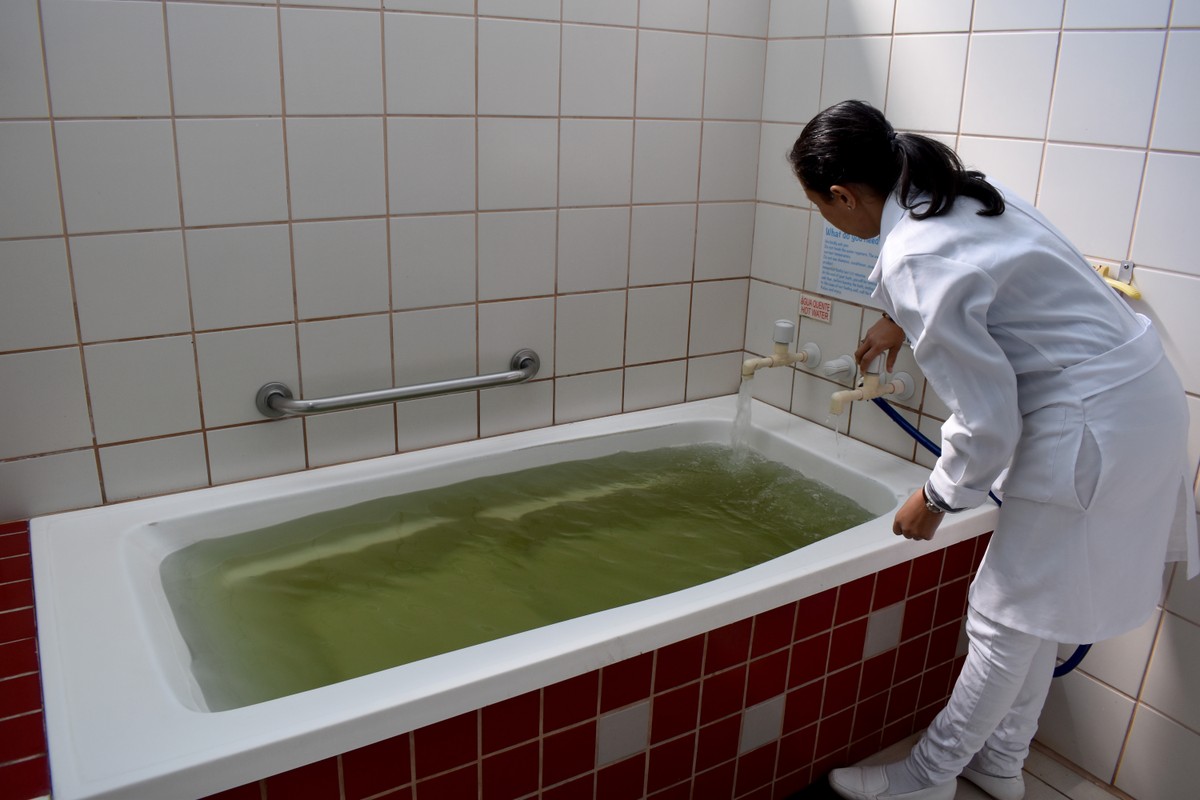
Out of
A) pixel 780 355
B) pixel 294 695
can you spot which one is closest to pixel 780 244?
pixel 780 355

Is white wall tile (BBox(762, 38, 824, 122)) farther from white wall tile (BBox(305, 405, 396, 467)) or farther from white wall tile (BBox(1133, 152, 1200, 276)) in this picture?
white wall tile (BBox(305, 405, 396, 467))

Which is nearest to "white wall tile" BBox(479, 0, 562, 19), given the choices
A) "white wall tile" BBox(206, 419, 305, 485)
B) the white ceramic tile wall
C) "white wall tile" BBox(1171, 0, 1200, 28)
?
the white ceramic tile wall

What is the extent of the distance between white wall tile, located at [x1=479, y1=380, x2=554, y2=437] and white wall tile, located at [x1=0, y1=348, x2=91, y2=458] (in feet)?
2.78

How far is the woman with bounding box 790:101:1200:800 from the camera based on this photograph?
54.0 inches

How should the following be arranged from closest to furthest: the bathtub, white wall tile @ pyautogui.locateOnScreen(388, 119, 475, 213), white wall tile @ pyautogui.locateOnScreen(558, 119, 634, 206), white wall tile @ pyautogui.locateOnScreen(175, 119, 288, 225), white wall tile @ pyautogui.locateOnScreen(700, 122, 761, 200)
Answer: the bathtub
white wall tile @ pyautogui.locateOnScreen(175, 119, 288, 225)
white wall tile @ pyautogui.locateOnScreen(388, 119, 475, 213)
white wall tile @ pyautogui.locateOnScreen(558, 119, 634, 206)
white wall tile @ pyautogui.locateOnScreen(700, 122, 761, 200)

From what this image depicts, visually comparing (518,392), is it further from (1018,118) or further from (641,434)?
(1018,118)

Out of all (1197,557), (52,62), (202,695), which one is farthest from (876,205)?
(52,62)

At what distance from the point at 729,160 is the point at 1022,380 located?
1158 millimetres

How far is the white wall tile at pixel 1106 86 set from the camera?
1644 mm

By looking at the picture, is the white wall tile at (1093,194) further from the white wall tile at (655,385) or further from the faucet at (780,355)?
the white wall tile at (655,385)

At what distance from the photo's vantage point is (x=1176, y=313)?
166cm

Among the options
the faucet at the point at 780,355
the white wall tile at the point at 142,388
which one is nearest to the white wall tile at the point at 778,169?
the faucet at the point at 780,355

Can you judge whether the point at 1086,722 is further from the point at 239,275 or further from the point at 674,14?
the point at 239,275

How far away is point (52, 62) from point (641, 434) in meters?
1.48
